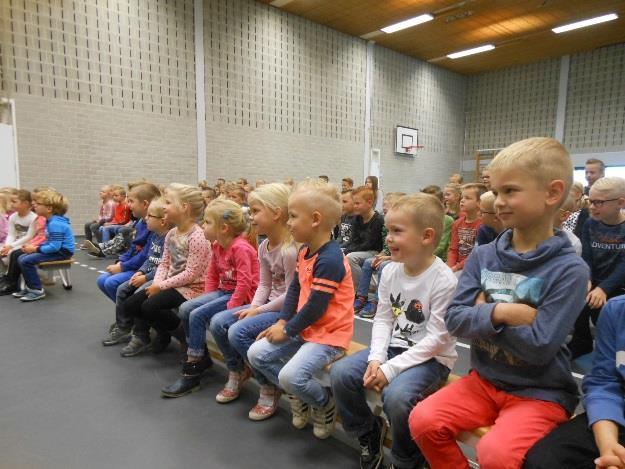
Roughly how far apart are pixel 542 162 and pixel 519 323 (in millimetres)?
467

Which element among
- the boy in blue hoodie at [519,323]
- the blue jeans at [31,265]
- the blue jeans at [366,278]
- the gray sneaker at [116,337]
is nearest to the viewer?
the boy in blue hoodie at [519,323]

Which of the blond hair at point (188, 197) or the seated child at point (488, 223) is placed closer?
the blond hair at point (188, 197)

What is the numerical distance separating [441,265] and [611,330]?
0.58m

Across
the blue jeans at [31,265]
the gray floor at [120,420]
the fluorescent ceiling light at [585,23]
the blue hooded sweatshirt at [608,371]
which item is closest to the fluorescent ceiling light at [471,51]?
the fluorescent ceiling light at [585,23]

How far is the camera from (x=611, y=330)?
3.82 feet

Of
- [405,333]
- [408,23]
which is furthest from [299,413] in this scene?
[408,23]

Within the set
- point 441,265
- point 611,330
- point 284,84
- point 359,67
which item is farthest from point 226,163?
point 611,330

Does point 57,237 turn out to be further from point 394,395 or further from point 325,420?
point 394,395

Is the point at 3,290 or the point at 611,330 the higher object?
the point at 611,330

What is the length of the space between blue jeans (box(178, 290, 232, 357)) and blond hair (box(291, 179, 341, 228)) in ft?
2.87

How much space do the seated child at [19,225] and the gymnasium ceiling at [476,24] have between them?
23.1ft

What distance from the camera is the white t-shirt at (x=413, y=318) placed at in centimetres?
150

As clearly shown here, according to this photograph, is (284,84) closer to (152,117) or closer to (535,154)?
Result: (152,117)

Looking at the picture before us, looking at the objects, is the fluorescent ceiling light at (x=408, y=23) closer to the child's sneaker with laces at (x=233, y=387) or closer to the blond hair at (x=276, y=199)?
the blond hair at (x=276, y=199)
